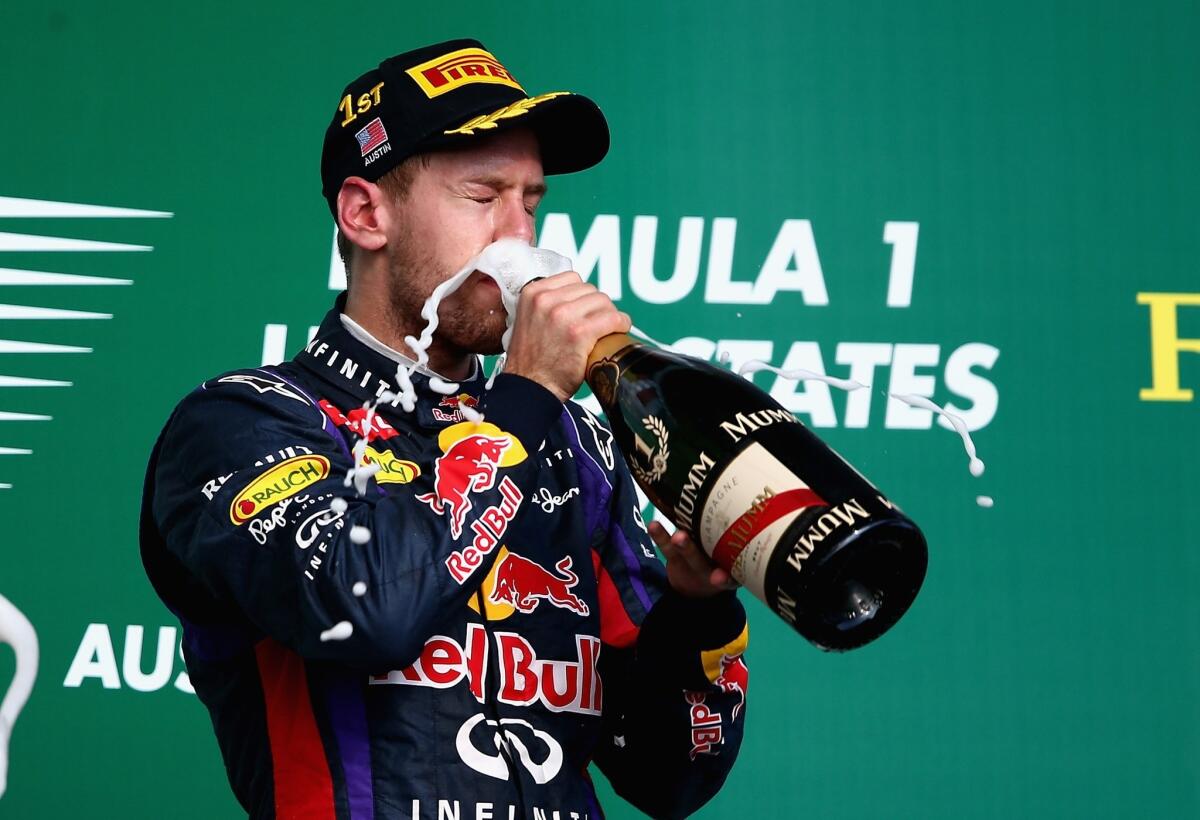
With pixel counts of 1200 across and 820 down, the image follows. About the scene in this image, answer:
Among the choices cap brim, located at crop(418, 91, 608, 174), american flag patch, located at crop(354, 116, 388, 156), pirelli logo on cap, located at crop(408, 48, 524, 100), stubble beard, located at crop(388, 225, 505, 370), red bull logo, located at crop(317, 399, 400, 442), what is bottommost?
red bull logo, located at crop(317, 399, 400, 442)

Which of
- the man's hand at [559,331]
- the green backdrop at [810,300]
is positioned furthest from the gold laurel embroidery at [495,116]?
the green backdrop at [810,300]

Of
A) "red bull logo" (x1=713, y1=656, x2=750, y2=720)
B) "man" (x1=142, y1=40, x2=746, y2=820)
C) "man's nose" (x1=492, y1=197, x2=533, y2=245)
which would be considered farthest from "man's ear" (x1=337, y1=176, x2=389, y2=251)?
"red bull logo" (x1=713, y1=656, x2=750, y2=720)

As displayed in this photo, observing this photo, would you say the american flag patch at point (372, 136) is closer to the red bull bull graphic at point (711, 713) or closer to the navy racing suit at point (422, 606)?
the navy racing suit at point (422, 606)

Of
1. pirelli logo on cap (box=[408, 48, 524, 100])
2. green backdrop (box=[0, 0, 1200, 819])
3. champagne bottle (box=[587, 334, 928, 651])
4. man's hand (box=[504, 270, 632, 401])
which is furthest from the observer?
green backdrop (box=[0, 0, 1200, 819])

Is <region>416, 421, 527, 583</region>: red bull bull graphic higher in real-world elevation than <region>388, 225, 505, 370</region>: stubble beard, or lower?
lower

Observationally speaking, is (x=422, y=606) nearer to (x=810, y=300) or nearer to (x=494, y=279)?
(x=494, y=279)

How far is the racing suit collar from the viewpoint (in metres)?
1.13

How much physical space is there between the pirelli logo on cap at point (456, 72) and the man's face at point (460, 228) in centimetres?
5

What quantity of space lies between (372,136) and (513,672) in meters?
0.46

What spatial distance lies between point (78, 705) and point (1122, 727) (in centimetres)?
130

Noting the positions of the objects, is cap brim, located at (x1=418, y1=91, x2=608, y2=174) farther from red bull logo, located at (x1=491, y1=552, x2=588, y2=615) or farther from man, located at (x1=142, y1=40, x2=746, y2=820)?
red bull logo, located at (x1=491, y1=552, x2=588, y2=615)

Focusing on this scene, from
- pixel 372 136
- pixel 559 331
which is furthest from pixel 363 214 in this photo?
pixel 559 331

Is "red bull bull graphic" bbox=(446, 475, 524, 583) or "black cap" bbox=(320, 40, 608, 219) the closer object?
"red bull bull graphic" bbox=(446, 475, 524, 583)

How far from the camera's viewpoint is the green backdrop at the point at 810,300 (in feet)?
5.86
